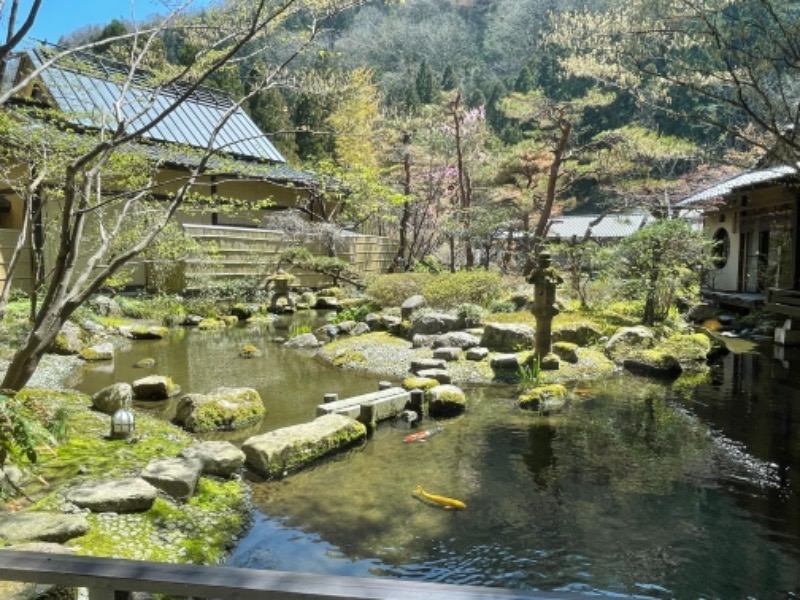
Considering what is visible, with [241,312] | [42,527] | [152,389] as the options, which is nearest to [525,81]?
[241,312]

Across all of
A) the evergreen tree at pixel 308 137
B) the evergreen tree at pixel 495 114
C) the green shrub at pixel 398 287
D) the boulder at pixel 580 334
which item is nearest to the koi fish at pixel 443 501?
the boulder at pixel 580 334

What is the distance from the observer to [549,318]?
9.80 m

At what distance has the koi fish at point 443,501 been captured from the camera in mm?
4969

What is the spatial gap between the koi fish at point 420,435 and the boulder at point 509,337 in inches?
167

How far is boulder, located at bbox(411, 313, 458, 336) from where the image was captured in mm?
12352

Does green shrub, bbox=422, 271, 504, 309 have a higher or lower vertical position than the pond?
higher

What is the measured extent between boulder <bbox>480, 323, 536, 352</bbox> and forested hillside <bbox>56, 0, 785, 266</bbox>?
125 inches

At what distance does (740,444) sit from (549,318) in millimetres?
3696

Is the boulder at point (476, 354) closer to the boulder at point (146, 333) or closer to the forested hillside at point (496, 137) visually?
the forested hillside at point (496, 137)

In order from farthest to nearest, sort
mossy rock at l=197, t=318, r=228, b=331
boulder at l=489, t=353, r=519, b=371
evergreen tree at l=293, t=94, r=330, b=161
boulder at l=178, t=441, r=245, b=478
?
1. evergreen tree at l=293, t=94, r=330, b=161
2. mossy rock at l=197, t=318, r=228, b=331
3. boulder at l=489, t=353, r=519, b=371
4. boulder at l=178, t=441, r=245, b=478

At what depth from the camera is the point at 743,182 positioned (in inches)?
653

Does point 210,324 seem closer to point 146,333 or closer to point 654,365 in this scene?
point 146,333

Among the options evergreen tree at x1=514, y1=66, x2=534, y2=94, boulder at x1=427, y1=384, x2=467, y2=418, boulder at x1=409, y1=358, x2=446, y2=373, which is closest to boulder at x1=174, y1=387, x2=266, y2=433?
boulder at x1=427, y1=384, x2=467, y2=418

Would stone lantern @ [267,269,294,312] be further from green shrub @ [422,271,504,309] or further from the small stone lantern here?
the small stone lantern
